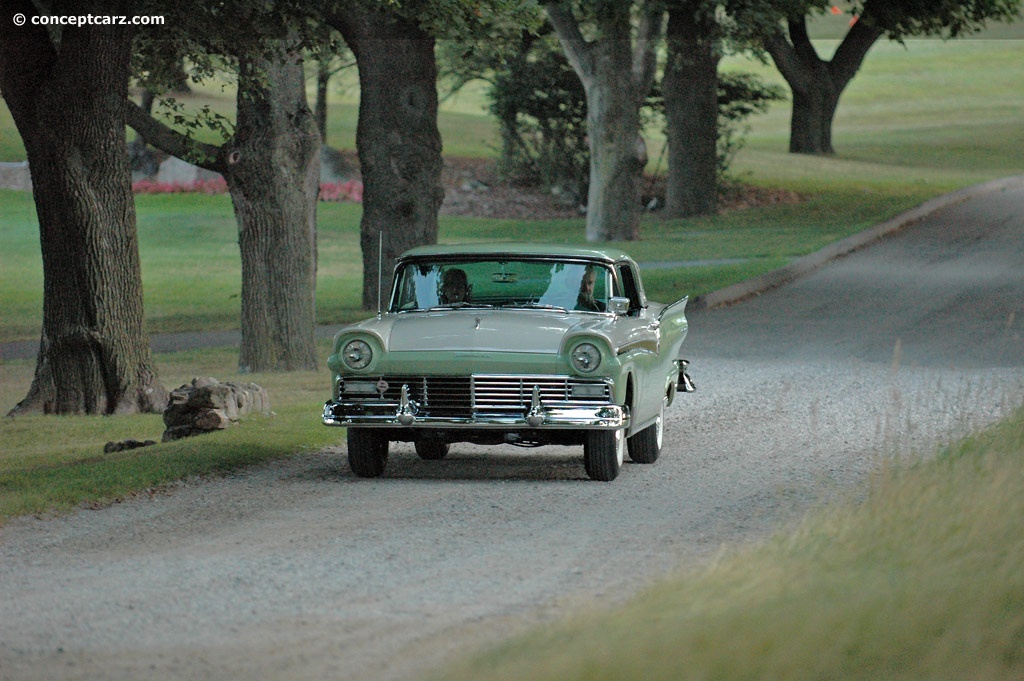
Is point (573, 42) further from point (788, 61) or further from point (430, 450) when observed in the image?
point (430, 450)

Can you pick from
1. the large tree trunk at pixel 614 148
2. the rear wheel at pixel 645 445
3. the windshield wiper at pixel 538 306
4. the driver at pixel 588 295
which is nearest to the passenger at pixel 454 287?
the windshield wiper at pixel 538 306

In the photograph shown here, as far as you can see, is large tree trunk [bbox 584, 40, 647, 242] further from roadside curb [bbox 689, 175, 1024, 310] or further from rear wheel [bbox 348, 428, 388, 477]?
rear wheel [bbox 348, 428, 388, 477]

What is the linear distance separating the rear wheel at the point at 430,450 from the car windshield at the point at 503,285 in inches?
42.1

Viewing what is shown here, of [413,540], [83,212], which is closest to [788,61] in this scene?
[83,212]

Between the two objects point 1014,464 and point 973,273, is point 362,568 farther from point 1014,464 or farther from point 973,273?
point 973,273

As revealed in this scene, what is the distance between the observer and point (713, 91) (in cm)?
4181

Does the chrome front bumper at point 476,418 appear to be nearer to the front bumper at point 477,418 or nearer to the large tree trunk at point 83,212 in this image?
the front bumper at point 477,418

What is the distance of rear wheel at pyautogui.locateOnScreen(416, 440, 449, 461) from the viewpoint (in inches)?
471

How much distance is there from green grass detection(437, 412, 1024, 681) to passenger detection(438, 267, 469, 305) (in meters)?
4.28

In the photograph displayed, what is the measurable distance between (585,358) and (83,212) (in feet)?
23.2

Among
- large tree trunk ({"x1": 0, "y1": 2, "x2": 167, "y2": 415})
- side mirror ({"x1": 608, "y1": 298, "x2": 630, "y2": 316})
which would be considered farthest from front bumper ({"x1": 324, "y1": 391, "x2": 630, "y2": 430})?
large tree trunk ({"x1": 0, "y1": 2, "x2": 167, "y2": 415})

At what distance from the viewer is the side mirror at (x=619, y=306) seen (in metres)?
11.2

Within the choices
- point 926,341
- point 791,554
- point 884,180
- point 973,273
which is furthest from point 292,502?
point 884,180

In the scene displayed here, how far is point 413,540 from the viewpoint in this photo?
28.0 feet
